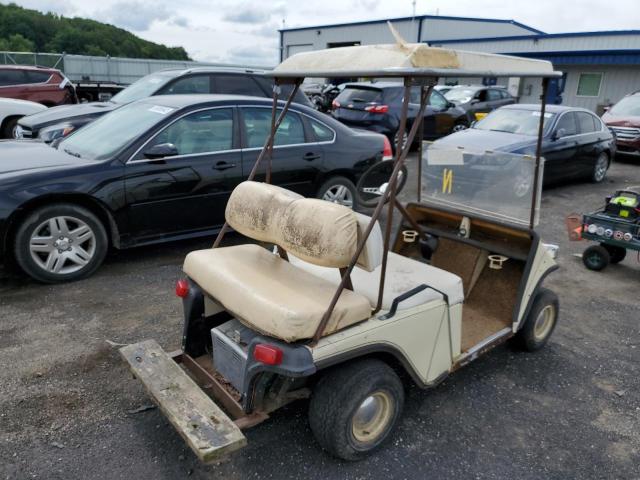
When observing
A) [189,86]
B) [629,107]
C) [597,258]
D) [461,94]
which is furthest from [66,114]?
[629,107]

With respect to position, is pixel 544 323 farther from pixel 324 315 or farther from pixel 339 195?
pixel 339 195

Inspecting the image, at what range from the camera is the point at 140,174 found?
464cm

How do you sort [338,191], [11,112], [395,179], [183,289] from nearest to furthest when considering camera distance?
1. [395,179]
2. [183,289]
3. [338,191]
4. [11,112]

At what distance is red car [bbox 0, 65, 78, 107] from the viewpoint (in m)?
11.8

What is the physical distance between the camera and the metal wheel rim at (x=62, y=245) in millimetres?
4293

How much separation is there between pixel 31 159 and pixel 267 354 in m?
3.63

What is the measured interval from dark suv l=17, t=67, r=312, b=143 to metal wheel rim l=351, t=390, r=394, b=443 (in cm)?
595

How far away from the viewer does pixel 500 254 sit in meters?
3.54

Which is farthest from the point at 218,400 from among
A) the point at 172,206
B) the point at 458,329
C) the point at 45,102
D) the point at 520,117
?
the point at 45,102

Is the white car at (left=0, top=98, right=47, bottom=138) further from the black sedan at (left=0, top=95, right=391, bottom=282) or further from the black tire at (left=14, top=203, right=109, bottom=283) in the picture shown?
the black tire at (left=14, top=203, right=109, bottom=283)

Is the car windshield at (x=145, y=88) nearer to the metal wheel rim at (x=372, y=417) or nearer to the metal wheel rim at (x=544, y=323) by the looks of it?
the metal wheel rim at (x=544, y=323)

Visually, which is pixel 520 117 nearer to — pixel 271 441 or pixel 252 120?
pixel 252 120

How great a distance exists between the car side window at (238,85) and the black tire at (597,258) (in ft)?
17.5

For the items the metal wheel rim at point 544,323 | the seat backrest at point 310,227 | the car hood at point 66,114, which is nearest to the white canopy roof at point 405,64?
the seat backrest at point 310,227
